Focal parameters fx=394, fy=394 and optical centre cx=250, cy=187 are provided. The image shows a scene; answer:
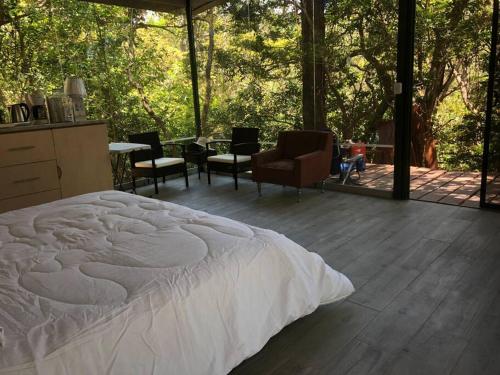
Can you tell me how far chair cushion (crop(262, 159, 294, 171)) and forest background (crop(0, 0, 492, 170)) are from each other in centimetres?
72

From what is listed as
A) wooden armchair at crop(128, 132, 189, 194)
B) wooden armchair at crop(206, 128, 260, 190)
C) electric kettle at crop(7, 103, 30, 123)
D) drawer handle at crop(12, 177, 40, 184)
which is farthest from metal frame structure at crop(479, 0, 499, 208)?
electric kettle at crop(7, 103, 30, 123)

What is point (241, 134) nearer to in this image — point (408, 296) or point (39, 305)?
point (408, 296)

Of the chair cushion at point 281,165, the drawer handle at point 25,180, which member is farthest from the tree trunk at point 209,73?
the drawer handle at point 25,180

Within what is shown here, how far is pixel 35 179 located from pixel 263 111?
10.6ft

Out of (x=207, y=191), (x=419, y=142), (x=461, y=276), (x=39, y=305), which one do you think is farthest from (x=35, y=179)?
(x=419, y=142)

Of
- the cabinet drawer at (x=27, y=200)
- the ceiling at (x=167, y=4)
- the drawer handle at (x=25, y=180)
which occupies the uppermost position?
the ceiling at (x=167, y=4)

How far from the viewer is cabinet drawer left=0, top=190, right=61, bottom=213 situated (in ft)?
11.6

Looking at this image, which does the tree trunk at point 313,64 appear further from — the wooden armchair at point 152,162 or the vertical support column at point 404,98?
the wooden armchair at point 152,162

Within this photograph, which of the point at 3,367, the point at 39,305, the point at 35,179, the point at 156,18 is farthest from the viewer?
the point at 156,18

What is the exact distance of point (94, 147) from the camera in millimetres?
4121

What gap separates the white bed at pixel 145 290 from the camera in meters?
1.21

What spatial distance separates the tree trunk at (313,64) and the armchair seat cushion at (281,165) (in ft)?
2.18

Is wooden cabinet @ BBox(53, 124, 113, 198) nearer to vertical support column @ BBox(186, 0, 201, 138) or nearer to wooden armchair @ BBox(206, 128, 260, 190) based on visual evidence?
wooden armchair @ BBox(206, 128, 260, 190)

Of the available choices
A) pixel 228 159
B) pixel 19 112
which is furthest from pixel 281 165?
pixel 19 112
